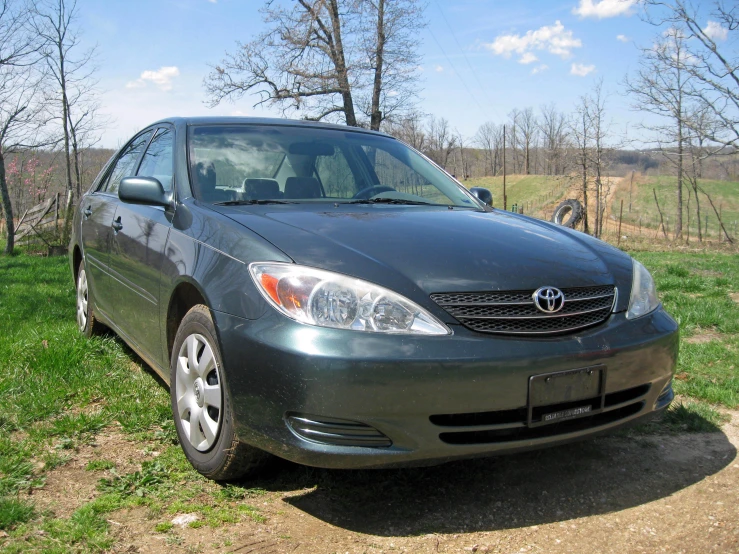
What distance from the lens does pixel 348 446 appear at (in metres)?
2.21

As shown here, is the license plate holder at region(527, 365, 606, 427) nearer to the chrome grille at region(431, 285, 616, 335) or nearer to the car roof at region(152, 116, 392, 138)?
the chrome grille at region(431, 285, 616, 335)

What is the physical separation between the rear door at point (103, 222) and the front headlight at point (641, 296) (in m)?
2.94

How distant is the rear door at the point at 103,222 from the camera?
418cm

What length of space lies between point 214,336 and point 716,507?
2043 mm

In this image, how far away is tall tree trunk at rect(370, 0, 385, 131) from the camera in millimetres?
23938

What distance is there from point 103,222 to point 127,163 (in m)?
0.50

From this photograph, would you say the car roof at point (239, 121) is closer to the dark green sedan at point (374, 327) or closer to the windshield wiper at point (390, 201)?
the dark green sedan at point (374, 327)

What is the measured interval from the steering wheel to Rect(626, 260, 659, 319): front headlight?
140cm

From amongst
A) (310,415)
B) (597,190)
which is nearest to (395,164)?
(310,415)

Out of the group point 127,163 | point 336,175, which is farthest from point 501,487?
point 127,163

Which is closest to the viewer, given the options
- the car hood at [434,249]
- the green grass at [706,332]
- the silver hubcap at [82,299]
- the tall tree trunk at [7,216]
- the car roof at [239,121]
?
the car hood at [434,249]

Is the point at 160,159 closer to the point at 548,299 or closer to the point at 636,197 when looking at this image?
the point at 548,299

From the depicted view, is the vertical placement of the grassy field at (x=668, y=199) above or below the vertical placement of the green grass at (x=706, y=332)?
above

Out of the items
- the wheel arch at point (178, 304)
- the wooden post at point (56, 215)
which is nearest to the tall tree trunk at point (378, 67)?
the wooden post at point (56, 215)
